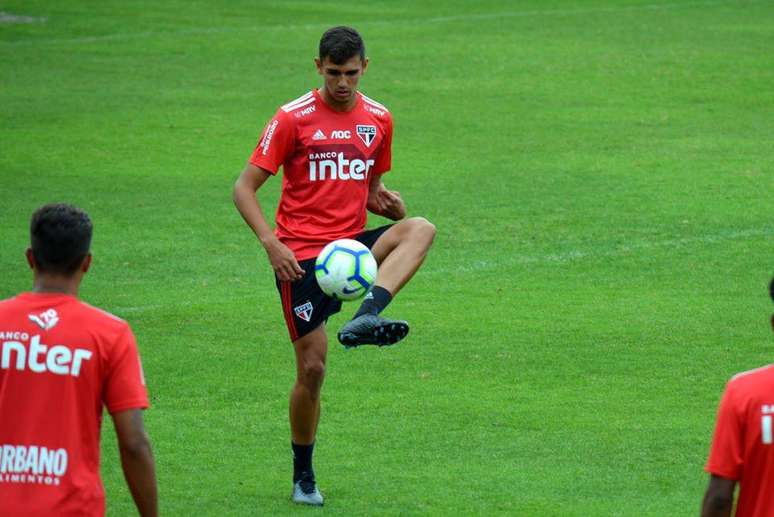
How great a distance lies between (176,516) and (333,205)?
1.91 metres

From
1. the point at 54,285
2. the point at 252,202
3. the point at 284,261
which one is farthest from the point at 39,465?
the point at 252,202

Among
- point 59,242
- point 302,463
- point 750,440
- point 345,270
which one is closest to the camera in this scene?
point 750,440

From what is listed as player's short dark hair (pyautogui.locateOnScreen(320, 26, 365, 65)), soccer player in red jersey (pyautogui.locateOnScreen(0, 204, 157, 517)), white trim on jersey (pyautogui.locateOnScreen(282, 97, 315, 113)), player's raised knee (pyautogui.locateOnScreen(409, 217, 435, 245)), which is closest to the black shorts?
player's raised knee (pyautogui.locateOnScreen(409, 217, 435, 245))

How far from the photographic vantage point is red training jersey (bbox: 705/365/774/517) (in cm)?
471

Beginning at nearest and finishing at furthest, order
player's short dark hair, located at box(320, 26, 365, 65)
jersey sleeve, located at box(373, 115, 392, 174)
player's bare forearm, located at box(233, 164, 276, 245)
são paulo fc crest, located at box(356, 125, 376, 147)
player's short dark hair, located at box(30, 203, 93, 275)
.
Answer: player's short dark hair, located at box(30, 203, 93, 275) < player's bare forearm, located at box(233, 164, 276, 245) < player's short dark hair, located at box(320, 26, 365, 65) < são paulo fc crest, located at box(356, 125, 376, 147) < jersey sleeve, located at box(373, 115, 392, 174)

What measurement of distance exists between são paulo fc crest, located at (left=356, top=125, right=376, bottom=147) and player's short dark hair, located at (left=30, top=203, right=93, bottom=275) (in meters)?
3.57

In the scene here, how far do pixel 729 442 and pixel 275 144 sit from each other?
13.8 ft

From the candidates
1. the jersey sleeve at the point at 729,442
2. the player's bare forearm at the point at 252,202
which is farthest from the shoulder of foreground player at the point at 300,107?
the jersey sleeve at the point at 729,442

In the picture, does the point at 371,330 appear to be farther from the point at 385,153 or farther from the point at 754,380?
the point at 754,380

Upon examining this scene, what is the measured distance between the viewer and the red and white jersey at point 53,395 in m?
5.02

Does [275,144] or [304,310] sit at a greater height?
[275,144]

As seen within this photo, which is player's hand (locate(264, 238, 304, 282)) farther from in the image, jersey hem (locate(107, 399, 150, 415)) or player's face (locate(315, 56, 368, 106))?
jersey hem (locate(107, 399, 150, 415))

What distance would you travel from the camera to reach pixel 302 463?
332 inches

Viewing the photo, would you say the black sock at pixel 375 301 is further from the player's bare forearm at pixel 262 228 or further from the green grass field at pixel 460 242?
the green grass field at pixel 460 242
